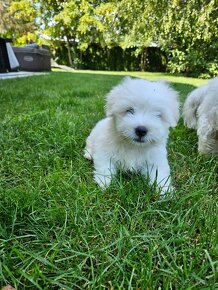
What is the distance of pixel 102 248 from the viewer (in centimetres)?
140

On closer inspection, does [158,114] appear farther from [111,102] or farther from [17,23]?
[17,23]

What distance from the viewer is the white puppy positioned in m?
2.19

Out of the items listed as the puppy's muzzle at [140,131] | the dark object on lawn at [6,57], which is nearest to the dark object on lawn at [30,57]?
the dark object on lawn at [6,57]

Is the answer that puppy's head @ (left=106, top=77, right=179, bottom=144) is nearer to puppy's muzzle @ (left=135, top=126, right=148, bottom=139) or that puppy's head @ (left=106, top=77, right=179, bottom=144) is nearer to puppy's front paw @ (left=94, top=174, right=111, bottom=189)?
puppy's muzzle @ (left=135, top=126, right=148, bottom=139)

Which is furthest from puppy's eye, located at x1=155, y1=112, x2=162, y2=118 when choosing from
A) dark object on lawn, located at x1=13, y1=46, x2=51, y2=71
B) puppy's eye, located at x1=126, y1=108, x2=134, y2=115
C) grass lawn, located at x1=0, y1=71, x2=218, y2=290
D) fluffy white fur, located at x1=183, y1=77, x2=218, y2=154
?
dark object on lawn, located at x1=13, y1=46, x2=51, y2=71

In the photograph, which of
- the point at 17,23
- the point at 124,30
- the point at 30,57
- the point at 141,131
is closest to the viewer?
the point at 141,131

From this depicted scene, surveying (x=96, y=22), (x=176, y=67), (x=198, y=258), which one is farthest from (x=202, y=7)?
(x=198, y=258)

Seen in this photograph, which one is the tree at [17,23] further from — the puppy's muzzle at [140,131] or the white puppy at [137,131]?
the puppy's muzzle at [140,131]

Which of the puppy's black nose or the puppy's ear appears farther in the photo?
the puppy's ear

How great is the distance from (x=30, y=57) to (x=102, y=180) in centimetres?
1376

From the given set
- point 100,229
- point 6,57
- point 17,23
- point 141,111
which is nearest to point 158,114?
point 141,111

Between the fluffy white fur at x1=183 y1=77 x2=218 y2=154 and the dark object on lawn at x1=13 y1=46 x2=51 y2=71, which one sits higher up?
the fluffy white fur at x1=183 y1=77 x2=218 y2=154

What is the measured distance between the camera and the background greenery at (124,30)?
42.2ft

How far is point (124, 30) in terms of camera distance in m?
20.6
